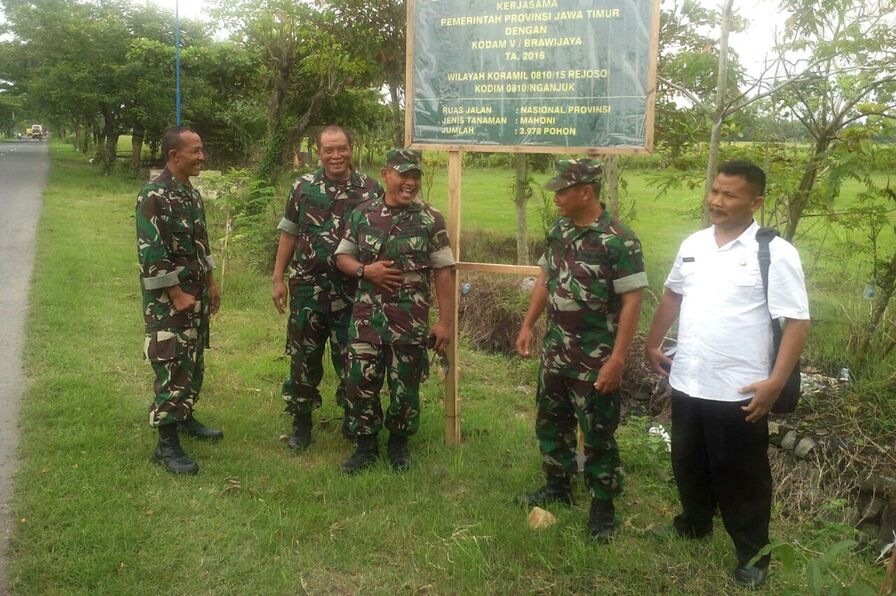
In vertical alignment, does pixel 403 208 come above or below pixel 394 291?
above

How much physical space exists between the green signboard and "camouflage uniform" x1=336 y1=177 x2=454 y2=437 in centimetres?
63

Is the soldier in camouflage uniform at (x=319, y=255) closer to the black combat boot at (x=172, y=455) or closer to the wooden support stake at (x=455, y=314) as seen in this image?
the wooden support stake at (x=455, y=314)

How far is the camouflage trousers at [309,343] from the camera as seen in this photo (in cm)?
416

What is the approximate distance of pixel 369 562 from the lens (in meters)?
3.13

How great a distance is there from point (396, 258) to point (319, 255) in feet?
1.78

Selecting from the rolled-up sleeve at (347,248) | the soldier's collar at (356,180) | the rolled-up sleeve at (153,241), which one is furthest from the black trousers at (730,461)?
the rolled-up sleeve at (153,241)

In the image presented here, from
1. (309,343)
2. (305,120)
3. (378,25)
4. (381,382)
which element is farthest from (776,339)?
(305,120)

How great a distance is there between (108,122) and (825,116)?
23.0 meters

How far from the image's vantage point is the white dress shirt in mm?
2645

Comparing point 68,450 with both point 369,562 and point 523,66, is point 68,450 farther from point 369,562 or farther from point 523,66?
point 523,66

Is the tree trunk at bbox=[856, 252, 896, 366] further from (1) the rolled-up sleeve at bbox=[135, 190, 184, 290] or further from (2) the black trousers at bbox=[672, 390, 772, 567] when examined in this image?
(1) the rolled-up sleeve at bbox=[135, 190, 184, 290]

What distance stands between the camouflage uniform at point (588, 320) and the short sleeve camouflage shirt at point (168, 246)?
1.92 metres

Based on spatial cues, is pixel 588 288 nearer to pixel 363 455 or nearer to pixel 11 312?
pixel 363 455

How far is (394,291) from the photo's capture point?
3770mm
